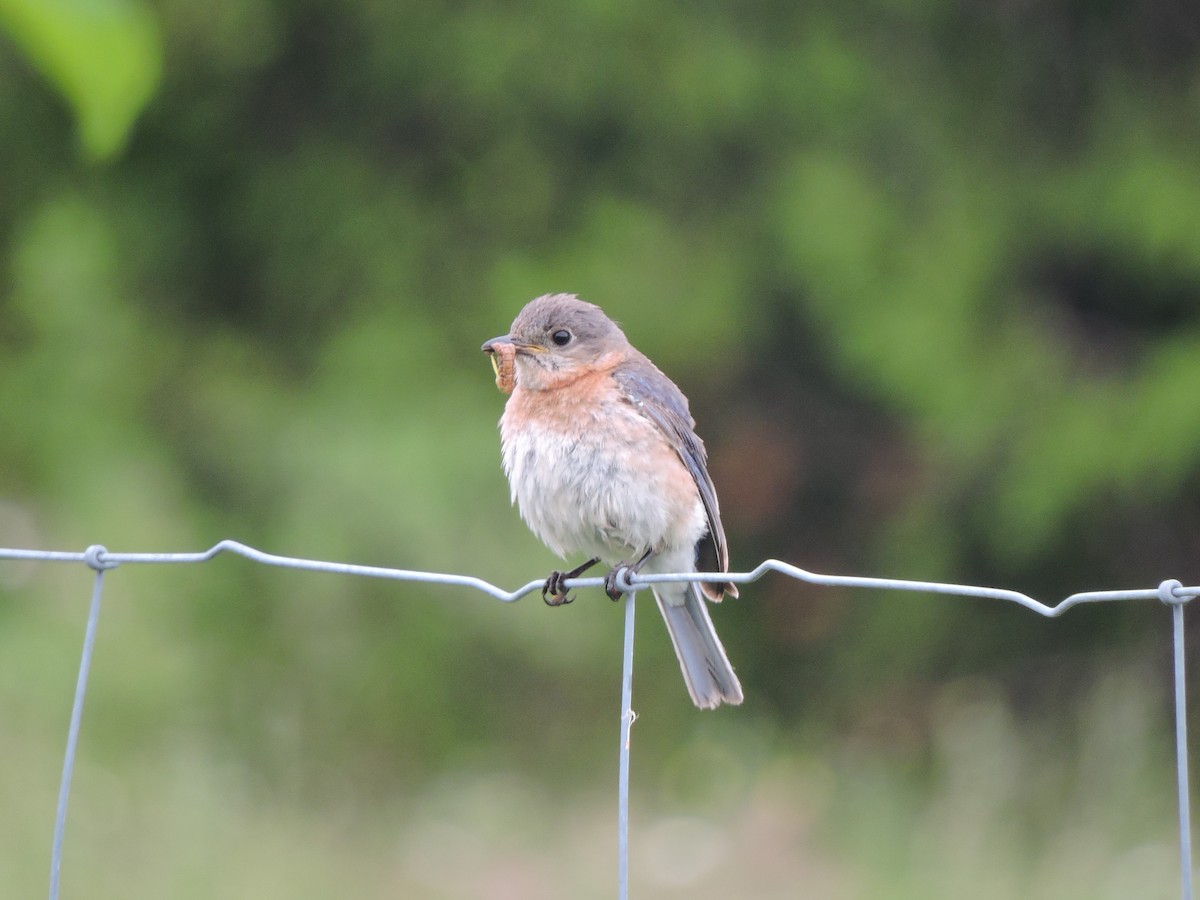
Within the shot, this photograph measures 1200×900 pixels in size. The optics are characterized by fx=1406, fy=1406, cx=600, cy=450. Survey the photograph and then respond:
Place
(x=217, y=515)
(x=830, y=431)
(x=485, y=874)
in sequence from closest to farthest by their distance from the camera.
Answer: (x=485, y=874)
(x=217, y=515)
(x=830, y=431)

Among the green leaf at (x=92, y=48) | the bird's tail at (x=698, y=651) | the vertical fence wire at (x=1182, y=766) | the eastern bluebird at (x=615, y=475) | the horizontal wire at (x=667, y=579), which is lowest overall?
the vertical fence wire at (x=1182, y=766)

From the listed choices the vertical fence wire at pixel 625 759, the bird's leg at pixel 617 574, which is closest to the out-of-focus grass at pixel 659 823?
the bird's leg at pixel 617 574

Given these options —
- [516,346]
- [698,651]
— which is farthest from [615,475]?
[516,346]

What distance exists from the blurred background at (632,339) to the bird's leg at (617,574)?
2743mm

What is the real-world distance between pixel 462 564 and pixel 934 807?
260 centimetres

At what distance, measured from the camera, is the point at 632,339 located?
7.20m

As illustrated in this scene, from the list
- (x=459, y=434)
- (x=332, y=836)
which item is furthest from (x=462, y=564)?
(x=332, y=836)

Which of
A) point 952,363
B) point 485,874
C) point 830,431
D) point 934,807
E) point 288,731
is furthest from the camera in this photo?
point 830,431

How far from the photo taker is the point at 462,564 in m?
7.05

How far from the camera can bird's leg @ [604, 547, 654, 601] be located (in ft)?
10.1

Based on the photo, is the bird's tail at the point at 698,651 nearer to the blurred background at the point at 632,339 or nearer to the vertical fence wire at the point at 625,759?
the vertical fence wire at the point at 625,759

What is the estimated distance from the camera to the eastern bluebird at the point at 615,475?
3.39 metres

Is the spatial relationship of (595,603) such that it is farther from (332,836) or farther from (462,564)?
(332,836)

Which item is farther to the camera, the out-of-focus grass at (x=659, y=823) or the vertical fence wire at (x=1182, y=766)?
the out-of-focus grass at (x=659, y=823)
